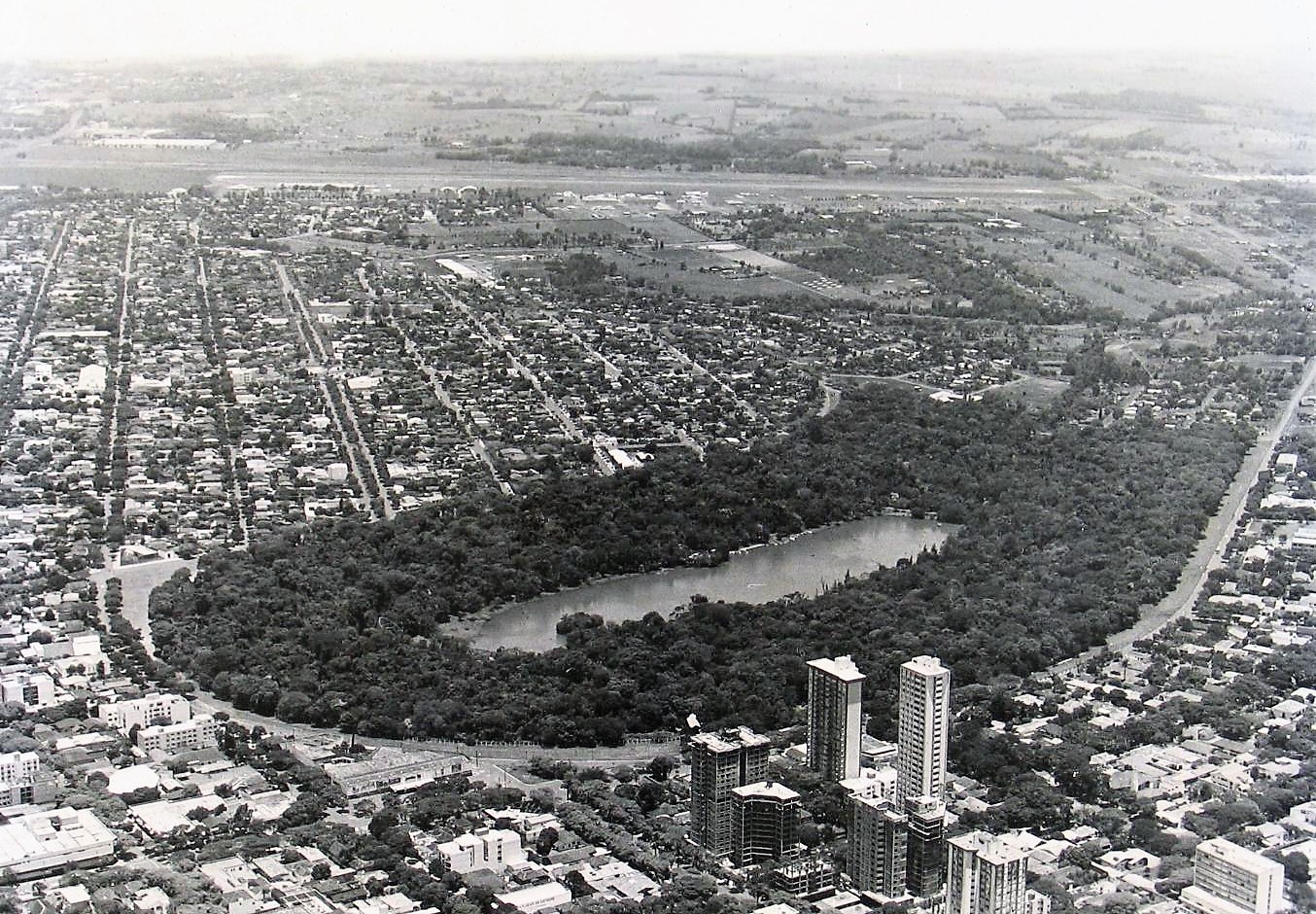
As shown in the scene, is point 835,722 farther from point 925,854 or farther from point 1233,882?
point 1233,882

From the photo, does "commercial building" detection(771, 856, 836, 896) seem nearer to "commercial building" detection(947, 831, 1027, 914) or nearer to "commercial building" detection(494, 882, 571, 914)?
"commercial building" detection(947, 831, 1027, 914)

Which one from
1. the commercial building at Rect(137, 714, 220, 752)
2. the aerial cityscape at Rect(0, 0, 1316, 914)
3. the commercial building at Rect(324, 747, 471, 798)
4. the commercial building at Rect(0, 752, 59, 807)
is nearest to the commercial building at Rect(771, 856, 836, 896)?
the aerial cityscape at Rect(0, 0, 1316, 914)

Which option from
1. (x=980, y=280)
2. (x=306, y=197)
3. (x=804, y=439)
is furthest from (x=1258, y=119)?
(x=306, y=197)

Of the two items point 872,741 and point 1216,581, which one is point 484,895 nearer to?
point 872,741

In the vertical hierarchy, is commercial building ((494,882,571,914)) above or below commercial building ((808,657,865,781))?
below

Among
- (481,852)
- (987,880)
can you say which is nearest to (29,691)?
(481,852)

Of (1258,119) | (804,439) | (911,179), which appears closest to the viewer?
(804,439)

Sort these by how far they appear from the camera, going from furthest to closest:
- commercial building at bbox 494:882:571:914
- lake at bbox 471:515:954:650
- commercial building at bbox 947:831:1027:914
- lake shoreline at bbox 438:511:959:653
Result: lake at bbox 471:515:954:650
lake shoreline at bbox 438:511:959:653
commercial building at bbox 494:882:571:914
commercial building at bbox 947:831:1027:914

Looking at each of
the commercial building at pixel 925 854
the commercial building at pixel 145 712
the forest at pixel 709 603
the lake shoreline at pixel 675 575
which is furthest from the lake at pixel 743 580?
the commercial building at pixel 925 854
